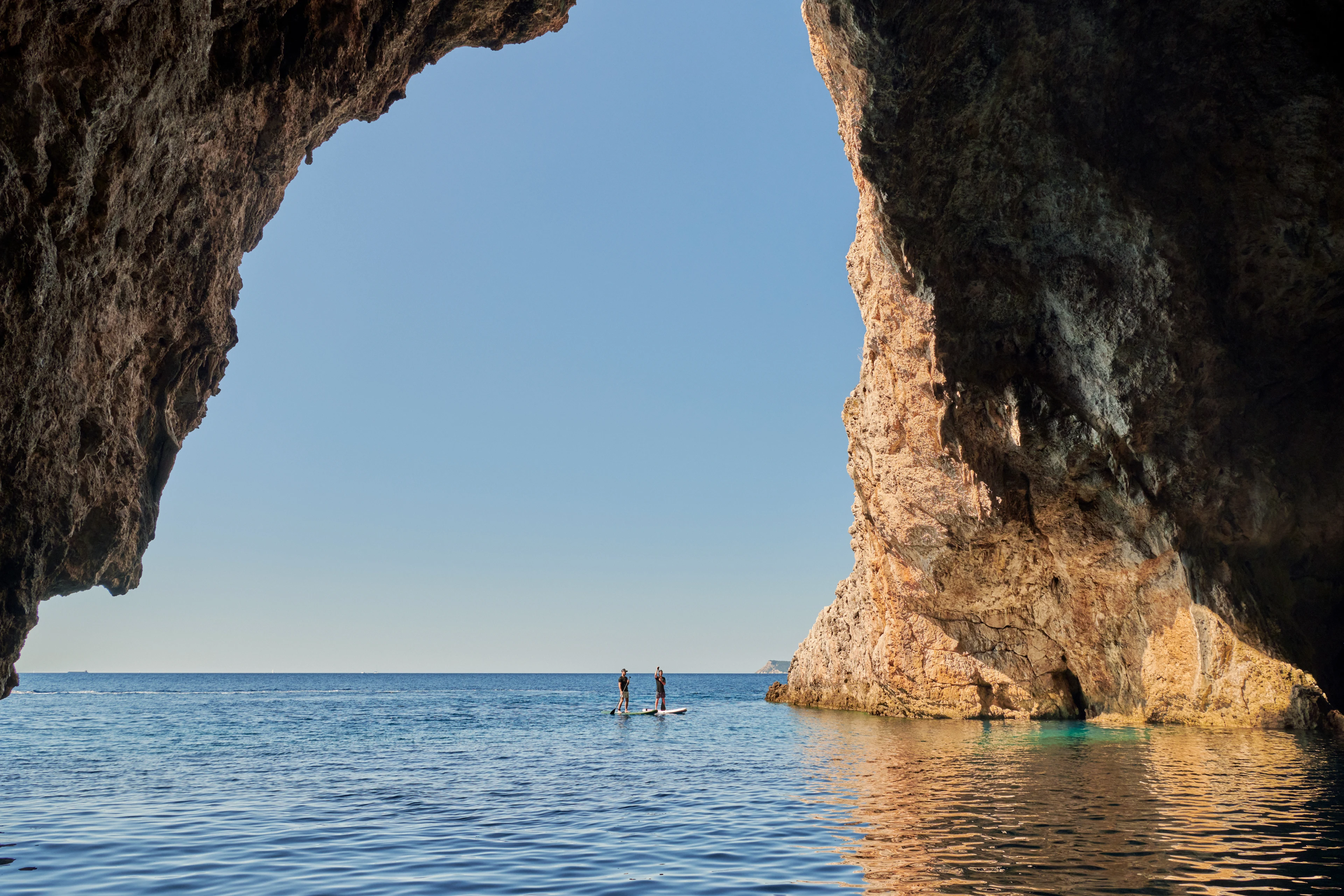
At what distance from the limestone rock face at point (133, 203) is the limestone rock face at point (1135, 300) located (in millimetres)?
9004

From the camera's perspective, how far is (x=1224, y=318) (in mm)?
18781

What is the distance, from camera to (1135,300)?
722 inches

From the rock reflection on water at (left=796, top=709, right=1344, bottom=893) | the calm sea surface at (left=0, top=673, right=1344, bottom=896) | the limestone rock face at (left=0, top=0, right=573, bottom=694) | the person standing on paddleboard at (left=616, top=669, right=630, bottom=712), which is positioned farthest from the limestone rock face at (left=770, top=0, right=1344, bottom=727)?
the person standing on paddleboard at (left=616, top=669, right=630, bottom=712)

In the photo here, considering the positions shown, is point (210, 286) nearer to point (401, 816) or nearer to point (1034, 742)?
point (401, 816)

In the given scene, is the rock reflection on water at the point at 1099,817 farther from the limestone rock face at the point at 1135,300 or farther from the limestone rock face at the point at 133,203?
the limestone rock face at the point at 133,203

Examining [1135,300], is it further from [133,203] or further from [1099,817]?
[133,203]

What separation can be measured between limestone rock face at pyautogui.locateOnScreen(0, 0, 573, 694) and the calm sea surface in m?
3.60

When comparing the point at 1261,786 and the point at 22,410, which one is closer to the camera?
the point at 22,410

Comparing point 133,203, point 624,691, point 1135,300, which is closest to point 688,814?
point 133,203

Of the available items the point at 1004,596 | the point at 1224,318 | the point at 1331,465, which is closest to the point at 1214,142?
the point at 1224,318

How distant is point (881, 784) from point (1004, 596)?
700 inches

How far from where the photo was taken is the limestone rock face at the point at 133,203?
24.5ft

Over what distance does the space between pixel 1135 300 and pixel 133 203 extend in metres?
18.3

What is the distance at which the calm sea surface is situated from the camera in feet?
26.3
